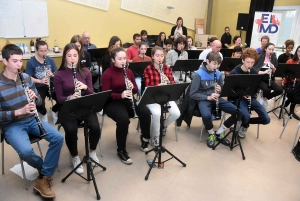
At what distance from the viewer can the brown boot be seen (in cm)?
205

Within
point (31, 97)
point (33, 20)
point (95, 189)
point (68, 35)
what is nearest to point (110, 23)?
point (68, 35)

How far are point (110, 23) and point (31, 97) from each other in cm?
444

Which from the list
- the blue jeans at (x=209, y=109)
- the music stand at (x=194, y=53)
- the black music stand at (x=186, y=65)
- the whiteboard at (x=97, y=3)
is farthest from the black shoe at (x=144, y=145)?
the whiteboard at (x=97, y=3)

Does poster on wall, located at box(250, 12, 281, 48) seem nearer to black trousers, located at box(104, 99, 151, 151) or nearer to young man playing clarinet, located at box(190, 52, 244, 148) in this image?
young man playing clarinet, located at box(190, 52, 244, 148)

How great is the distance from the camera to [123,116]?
8.40 ft

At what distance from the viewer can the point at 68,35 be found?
5316 mm

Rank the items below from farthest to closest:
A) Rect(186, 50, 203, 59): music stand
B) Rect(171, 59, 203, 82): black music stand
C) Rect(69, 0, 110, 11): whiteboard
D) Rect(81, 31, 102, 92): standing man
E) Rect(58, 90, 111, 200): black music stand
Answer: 1. Rect(69, 0, 110, 11): whiteboard
2. Rect(186, 50, 203, 59): music stand
3. Rect(81, 31, 102, 92): standing man
4. Rect(171, 59, 203, 82): black music stand
5. Rect(58, 90, 111, 200): black music stand

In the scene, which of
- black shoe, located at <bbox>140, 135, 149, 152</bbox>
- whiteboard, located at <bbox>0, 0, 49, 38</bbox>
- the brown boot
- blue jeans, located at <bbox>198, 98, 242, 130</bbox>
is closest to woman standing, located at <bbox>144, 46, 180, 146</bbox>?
black shoe, located at <bbox>140, 135, 149, 152</bbox>

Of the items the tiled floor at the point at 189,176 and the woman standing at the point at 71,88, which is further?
the woman standing at the point at 71,88

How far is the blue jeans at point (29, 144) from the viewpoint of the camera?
1951 mm

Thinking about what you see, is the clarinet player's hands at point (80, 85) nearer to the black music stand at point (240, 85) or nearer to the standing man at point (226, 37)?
the black music stand at point (240, 85)

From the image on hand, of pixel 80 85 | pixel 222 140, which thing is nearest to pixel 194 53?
pixel 222 140

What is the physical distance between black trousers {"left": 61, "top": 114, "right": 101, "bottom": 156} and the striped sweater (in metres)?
0.38

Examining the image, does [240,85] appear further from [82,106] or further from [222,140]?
[82,106]
